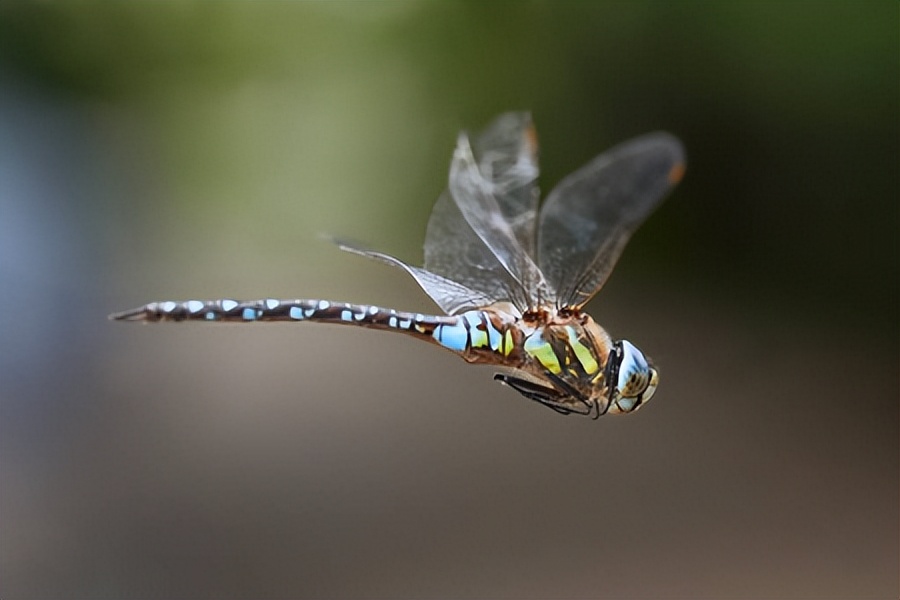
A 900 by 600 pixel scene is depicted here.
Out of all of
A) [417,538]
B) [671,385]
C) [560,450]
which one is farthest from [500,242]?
[671,385]

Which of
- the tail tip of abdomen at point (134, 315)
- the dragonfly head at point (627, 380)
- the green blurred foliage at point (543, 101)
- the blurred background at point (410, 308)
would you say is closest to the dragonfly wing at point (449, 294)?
the dragonfly head at point (627, 380)

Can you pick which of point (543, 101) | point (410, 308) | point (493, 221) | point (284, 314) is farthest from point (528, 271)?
point (410, 308)

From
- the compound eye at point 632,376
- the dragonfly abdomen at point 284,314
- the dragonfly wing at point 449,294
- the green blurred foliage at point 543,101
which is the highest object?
the green blurred foliage at point 543,101

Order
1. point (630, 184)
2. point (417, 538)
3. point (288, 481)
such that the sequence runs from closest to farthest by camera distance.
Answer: point (630, 184) → point (417, 538) → point (288, 481)

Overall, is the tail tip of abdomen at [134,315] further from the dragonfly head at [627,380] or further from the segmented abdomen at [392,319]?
the dragonfly head at [627,380]

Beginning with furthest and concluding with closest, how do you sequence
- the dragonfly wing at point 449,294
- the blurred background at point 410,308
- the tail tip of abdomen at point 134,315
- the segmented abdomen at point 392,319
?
the blurred background at point 410,308, the dragonfly wing at point 449,294, the segmented abdomen at point 392,319, the tail tip of abdomen at point 134,315

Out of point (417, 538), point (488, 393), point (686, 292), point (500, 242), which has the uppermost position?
point (686, 292)

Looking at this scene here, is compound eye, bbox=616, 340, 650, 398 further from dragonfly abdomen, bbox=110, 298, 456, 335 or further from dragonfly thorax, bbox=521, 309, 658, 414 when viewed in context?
dragonfly abdomen, bbox=110, 298, 456, 335

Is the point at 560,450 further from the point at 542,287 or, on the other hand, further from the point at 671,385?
the point at 542,287
